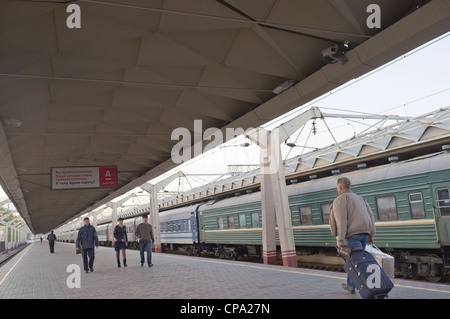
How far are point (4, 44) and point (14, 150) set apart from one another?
9547 millimetres

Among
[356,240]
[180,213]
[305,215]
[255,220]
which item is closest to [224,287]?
[356,240]

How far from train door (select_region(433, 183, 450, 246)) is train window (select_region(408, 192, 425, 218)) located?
0.41 meters

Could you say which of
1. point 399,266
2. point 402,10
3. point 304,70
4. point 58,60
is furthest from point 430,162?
point 58,60

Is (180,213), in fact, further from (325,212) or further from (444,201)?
(444,201)

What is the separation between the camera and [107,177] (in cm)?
1714

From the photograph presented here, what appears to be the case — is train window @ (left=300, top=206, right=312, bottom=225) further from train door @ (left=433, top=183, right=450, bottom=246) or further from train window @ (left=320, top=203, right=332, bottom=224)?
train door @ (left=433, top=183, right=450, bottom=246)

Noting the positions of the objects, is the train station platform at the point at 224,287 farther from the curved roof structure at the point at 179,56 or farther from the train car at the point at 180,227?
the train car at the point at 180,227

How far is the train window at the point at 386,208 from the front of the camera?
1177cm

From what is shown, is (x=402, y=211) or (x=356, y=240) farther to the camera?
(x=402, y=211)

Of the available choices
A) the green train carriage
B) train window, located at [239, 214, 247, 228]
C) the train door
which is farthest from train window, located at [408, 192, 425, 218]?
train window, located at [239, 214, 247, 228]

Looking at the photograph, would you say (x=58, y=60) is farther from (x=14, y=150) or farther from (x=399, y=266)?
(x=399, y=266)

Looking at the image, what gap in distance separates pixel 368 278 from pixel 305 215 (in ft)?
33.4

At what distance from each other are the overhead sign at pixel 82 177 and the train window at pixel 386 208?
33.9 ft
